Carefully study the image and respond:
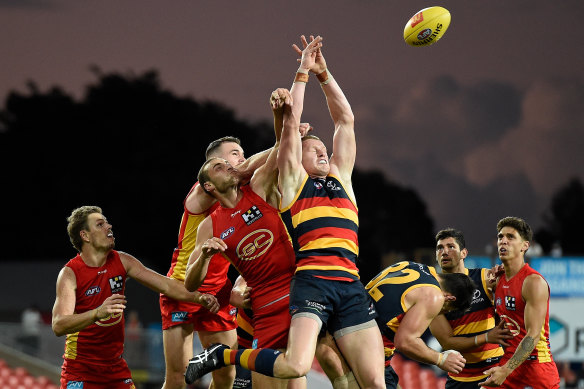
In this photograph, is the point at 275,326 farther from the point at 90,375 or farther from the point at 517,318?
the point at 517,318

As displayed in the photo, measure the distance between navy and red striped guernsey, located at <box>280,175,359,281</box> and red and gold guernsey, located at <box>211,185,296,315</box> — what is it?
0.70 ft

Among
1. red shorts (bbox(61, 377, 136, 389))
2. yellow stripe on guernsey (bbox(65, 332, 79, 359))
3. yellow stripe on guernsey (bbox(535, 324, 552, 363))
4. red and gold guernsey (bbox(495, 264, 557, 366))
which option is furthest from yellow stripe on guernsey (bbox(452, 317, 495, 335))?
yellow stripe on guernsey (bbox(65, 332, 79, 359))

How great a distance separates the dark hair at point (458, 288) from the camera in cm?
759

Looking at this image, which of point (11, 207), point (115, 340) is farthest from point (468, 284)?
point (11, 207)

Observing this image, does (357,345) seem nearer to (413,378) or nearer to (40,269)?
(413,378)

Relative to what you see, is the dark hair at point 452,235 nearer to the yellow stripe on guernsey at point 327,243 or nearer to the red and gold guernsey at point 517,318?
the red and gold guernsey at point 517,318

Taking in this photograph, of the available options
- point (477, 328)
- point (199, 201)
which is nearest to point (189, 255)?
point (199, 201)

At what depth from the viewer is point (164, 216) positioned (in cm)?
3941

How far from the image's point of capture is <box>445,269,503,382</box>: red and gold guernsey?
8.41m

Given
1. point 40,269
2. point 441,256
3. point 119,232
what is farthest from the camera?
point 119,232

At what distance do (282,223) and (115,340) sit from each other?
1.99 meters

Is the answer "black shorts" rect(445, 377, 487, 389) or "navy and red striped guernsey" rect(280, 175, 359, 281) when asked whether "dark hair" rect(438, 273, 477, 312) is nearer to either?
"navy and red striped guernsey" rect(280, 175, 359, 281)

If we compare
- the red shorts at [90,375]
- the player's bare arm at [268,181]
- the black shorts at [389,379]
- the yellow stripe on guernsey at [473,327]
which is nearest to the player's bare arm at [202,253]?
the player's bare arm at [268,181]

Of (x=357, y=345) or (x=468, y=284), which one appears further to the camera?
(x=468, y=284)
